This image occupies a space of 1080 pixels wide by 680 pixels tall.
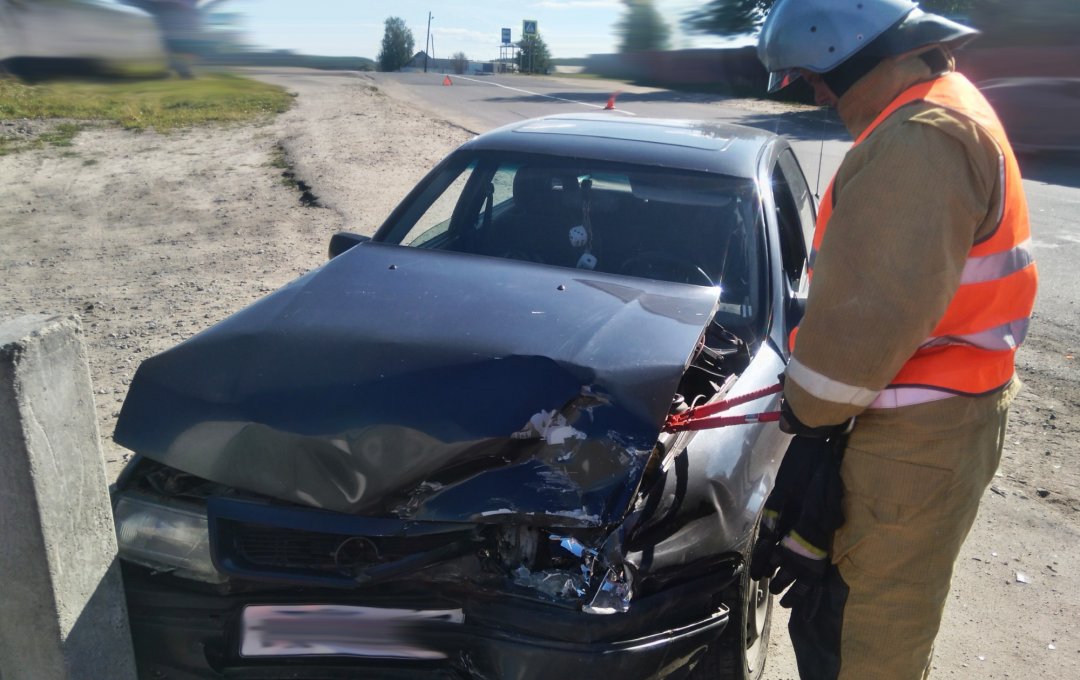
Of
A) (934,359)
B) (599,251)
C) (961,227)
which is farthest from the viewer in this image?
(599,251)

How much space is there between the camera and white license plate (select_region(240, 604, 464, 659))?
2.23 metres

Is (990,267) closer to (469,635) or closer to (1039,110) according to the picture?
(469,635)

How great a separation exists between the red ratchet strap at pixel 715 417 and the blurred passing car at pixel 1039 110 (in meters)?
14.4

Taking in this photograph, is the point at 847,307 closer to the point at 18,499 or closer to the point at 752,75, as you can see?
the point at 18,499

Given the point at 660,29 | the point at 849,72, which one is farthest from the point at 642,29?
the point at 849,72

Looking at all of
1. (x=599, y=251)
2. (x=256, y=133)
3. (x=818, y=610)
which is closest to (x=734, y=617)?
(x=818, y=610)

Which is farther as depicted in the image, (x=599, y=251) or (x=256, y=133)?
(x=256, y=133)

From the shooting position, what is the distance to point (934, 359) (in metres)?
2.00

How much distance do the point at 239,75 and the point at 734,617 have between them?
1.86 metres

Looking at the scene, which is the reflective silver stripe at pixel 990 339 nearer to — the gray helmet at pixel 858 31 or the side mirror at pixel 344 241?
the gray helmet at pixel 858 31

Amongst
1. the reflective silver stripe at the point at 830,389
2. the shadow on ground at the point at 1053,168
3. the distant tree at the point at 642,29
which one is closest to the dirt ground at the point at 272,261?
the reflective silver stripe at the point at 830,389

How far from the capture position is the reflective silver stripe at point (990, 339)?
6.47 feet

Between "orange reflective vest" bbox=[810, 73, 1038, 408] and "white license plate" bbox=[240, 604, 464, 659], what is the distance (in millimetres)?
1234

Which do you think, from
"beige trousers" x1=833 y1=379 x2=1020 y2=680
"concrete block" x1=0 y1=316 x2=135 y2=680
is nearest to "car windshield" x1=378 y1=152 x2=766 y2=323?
"beige trousers" x1=833 y1=379 x2=1020 y2=680
